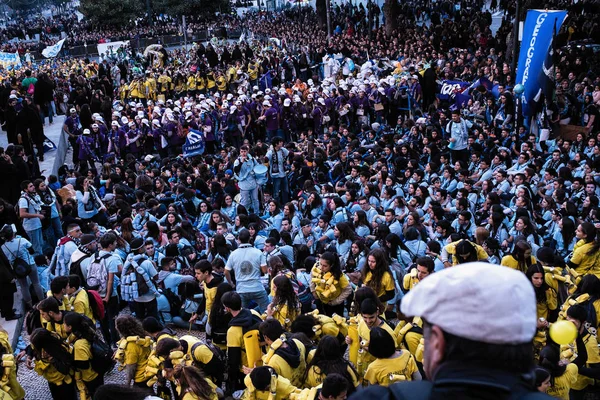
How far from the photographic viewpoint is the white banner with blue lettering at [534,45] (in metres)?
13.6

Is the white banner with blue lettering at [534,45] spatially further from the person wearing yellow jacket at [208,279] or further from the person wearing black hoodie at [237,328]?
the person wearing black hoodie at [237,328]

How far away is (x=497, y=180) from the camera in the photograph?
36.3ft

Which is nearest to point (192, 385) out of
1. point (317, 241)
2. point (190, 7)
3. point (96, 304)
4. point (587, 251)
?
point (96, 304)

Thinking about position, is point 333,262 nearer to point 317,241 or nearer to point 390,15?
point 317,241

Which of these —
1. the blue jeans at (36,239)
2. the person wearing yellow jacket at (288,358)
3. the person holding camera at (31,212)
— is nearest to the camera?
the person wearing yellow jacket at (288,358)

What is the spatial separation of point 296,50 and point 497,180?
19.5 metres

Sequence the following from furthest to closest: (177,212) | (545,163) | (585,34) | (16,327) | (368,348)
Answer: (585,34) → (545,163) → (177,212) → (16,327) → (368,348)

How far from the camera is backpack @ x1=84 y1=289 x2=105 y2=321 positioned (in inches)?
280

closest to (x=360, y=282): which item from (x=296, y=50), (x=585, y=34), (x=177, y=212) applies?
(x=177, y=212)

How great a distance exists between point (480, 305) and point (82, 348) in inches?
205

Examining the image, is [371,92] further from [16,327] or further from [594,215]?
[16,327]

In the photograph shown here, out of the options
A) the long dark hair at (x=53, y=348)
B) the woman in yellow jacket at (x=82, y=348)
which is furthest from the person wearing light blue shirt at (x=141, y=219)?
the long dark hair at (x=53, y=348)

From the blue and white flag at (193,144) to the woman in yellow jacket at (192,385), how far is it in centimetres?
1216

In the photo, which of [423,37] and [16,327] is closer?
[16,327]
